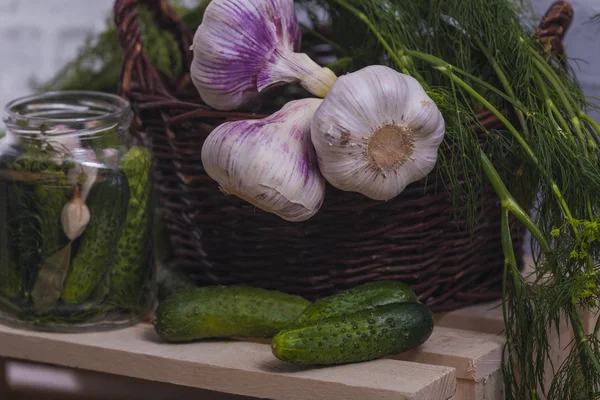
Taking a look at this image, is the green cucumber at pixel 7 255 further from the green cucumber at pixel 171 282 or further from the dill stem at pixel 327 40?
the dill stem at pixel 327 40

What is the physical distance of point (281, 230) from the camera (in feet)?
2.98

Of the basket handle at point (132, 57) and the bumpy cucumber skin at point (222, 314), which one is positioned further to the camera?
the basket handle at point (132, 57)

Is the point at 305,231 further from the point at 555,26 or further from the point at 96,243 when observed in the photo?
the point at 555,26

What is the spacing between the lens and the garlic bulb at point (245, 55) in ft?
2.82

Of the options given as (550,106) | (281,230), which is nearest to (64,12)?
(281,230)

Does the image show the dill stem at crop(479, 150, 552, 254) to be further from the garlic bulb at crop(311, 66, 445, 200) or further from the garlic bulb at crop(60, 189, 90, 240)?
the garlic bulb at crop(60, 189, 90, 240)

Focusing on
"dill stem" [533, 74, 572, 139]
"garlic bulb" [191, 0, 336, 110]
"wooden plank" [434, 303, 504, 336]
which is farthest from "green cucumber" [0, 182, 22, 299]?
"dill stem" [533, 74, 572, 139]

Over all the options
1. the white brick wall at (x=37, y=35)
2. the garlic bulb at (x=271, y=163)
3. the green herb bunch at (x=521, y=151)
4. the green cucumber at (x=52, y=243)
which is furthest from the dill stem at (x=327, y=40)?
the white brick wall at (x=37, y=35)

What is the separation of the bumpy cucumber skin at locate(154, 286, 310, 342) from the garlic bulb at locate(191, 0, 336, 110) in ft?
0.70

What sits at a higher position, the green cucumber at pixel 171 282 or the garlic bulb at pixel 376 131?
the garlic bulb at pixel 376 131

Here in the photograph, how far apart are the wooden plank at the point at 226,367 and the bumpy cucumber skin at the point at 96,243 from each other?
0.06 m

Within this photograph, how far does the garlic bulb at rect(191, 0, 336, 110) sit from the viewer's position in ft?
2.82

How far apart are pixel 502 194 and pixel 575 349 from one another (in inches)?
6.7

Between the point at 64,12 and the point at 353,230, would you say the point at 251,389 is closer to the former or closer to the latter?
the point at 353,230
